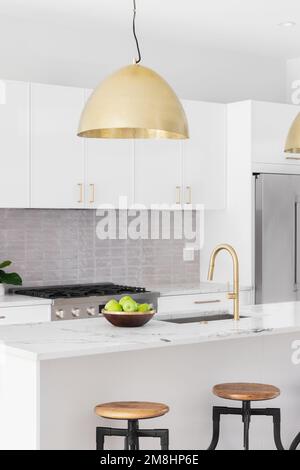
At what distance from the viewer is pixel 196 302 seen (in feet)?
18.7

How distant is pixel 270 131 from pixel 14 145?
2018 mm

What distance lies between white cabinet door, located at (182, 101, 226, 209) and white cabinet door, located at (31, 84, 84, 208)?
925 millimetres

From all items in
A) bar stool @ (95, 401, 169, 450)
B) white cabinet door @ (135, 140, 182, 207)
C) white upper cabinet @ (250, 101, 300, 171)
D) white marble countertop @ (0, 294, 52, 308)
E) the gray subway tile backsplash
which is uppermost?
white upper cabinet @ (250, 101, 300, 171)

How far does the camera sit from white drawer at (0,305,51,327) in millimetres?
4793

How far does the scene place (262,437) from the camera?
12.6 ft

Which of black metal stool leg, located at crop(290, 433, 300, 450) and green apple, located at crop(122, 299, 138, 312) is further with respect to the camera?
black metal stool leg, located at crop(290, 433, 300, 450)

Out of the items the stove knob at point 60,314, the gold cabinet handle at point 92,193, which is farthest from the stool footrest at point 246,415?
the gold cabinet handle at point 92,193

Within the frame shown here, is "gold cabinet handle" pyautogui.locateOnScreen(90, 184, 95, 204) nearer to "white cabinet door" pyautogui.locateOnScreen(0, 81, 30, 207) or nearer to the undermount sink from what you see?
"white cabinet door" pyautogui.locateOnScreen(0, 81, 30, 207)

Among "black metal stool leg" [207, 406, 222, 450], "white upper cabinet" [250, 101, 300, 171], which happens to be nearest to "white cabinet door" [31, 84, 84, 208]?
"white upper cabinet" [250, 101, 300, 171]

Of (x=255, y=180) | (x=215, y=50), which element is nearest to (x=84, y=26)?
(x=215, y=50)

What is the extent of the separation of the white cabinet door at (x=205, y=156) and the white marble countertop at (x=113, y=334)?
Answer: 208cm

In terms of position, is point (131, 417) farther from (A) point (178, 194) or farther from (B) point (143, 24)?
(B) point (143, 24)
